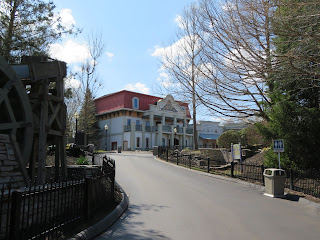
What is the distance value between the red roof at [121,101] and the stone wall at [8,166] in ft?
132

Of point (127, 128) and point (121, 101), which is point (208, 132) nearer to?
point (127, 128)

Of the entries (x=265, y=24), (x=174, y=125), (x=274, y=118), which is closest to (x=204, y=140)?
(x=174, y=125)

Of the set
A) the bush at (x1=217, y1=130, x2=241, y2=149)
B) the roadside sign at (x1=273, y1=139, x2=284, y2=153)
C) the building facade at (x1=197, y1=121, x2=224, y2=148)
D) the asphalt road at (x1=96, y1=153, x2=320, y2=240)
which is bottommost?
the asphalt road at (x1=96, y1=153, x2=320, y2=240)

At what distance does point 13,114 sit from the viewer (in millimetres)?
8859

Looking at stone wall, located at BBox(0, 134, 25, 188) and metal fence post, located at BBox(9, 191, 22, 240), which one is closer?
metal fence post, located at BBox(9, 191, 22, 240)

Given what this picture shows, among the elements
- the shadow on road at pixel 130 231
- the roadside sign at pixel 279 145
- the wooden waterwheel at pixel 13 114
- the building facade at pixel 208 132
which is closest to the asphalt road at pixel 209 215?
the shadow on road at pixel 130 231

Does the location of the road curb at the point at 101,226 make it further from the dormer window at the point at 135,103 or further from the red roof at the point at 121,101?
the dormer window at the point at 135,103

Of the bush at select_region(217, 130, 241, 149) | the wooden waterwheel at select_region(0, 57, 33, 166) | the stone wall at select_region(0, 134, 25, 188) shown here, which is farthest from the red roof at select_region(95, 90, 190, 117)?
the stone wall at select_region(0, 134, 25, 188)

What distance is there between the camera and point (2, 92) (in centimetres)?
830

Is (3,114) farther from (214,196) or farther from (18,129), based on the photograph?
(214,196)

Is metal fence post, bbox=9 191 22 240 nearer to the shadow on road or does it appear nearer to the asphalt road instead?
the shadow on road

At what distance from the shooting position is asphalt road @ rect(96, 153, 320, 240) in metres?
6.04

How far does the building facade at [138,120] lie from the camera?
159 ft

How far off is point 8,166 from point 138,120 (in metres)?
43.5
